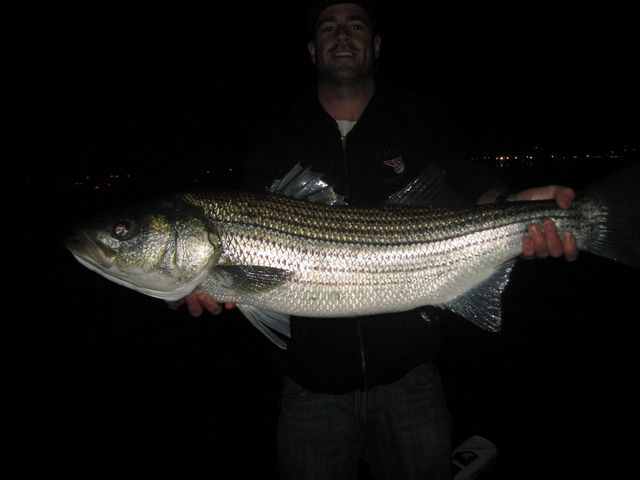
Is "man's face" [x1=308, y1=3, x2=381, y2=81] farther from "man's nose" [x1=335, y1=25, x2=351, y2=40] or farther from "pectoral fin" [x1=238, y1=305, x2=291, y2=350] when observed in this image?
"pectoral fin" [x1=238, y1=305, x2=291, y2=350]

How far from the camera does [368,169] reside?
2469 millimetres

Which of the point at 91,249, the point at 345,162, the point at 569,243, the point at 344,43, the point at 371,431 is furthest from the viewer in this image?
the point at 344,43

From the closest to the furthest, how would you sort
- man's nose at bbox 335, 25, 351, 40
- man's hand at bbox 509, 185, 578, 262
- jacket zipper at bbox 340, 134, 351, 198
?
man's hand at bbox 509, 185, 578, 262 < jacket zipper at bbox 340, 134, 351, 198 < man's nose at bbox 335, 25, 351, 40

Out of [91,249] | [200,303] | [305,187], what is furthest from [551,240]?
[91,249]

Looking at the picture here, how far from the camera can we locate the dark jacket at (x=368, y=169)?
87.0 inches

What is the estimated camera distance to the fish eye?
6.45 ft

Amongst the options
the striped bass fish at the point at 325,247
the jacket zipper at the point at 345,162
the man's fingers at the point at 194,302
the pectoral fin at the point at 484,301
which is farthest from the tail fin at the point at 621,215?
the man's fingers at the point at 194,302

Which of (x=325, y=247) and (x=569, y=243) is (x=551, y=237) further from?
(x=325, y=247)

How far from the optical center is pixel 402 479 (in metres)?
2.13

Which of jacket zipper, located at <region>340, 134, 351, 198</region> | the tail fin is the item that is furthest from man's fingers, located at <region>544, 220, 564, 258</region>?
jacket zipper, located at <region>340, 134, 351, 198</region>

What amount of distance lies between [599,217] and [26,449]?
4.90 m

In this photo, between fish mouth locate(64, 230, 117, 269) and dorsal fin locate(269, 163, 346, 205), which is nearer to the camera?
fish mouth locate(64, 230, 117, 269)

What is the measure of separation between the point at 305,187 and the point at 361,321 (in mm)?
821

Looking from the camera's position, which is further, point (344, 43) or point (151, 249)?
point (344, 43)
